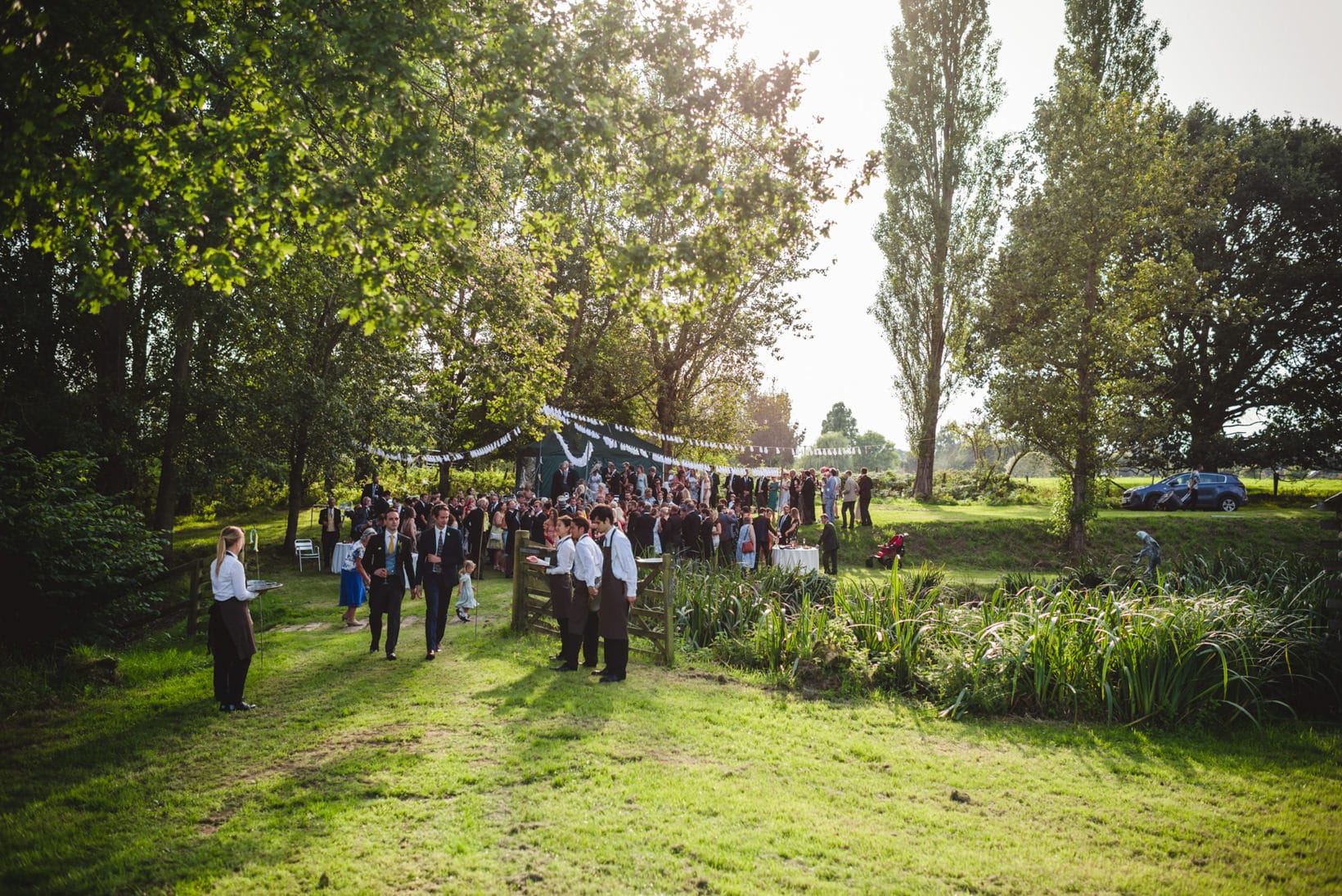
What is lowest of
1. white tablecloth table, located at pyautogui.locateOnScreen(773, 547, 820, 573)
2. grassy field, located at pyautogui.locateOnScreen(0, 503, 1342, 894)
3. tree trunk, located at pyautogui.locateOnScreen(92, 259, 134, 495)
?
grassy field, located at pyautogui.locateOnScreen(0, 503, 1342, 894)

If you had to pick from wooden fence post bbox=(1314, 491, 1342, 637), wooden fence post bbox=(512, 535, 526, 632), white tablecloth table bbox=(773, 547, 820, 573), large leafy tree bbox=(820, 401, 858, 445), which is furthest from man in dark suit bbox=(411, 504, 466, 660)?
large leafy tree bbox=(820, 401, 858, 445)

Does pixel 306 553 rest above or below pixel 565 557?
below

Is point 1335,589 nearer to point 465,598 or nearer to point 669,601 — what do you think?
point 669,601

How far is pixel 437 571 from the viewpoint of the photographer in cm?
942

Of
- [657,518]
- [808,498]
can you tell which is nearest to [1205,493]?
[808,498]

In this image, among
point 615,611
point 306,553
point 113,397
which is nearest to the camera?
point 615,611

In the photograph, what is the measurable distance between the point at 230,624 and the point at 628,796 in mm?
4363

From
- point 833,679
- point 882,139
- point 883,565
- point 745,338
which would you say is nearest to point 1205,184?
point 882,139

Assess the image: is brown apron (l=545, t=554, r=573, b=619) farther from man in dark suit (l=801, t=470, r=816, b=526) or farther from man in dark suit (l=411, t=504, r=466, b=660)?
man in dark suit (l=801, t=470, r=816, b=526)

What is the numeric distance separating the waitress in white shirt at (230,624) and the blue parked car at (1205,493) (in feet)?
99.6

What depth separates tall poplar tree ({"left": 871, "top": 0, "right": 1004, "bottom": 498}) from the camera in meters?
28.0

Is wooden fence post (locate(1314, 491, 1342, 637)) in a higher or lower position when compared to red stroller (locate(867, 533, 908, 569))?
higher

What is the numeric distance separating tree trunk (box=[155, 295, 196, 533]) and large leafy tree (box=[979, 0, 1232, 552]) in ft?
68.7

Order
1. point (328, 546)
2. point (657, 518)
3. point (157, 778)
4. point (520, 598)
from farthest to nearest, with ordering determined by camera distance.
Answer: point (328, 546) → point (657, 518) → point (520, 598) → point (157, 778)
